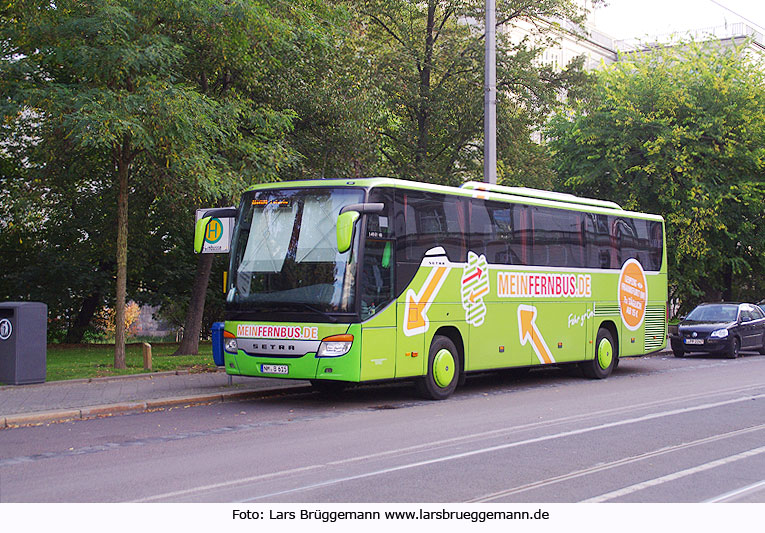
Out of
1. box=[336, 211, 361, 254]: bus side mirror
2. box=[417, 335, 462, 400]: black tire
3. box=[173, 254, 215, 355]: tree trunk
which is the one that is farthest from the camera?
box=[173, 254, 215, 355]: tree trunk

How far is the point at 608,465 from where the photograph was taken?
8680 mm

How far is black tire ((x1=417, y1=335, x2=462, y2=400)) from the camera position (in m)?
14.4

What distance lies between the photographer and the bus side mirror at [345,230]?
39.5 feet

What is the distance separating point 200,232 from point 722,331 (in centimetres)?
1606

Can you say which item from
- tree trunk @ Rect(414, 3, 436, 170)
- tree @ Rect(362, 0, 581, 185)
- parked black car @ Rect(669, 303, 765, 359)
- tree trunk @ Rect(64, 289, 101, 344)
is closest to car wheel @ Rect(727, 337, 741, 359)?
parked black car @ Rect(669, 303, 765, 359)

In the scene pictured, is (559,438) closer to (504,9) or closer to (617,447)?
(617,447)

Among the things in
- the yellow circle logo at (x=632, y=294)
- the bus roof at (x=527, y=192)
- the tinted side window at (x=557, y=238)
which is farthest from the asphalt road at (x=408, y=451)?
the yellow circle logo at (x=632, y=294)

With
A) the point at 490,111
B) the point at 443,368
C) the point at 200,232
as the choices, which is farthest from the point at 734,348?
the point at 200,232

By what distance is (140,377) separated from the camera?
1644 centimetres

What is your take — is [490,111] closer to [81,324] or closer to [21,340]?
[21,340]

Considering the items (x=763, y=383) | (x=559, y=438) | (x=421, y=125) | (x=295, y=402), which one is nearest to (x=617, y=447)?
(x=559, y=438)

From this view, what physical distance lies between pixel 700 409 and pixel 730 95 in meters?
23.1

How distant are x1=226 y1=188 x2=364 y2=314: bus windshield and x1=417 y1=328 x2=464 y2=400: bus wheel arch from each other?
2.10m

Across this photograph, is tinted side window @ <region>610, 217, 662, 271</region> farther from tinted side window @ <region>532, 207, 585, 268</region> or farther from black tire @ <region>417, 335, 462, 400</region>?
black tire @ <region>417, 335, 462, 400</region>
